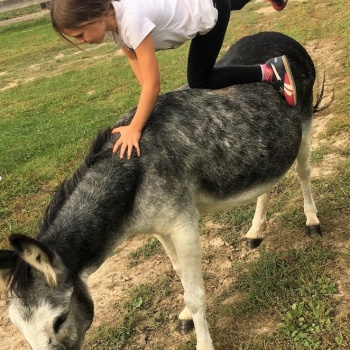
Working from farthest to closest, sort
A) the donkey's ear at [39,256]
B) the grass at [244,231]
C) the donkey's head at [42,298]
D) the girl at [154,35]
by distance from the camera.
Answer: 1. the grass at [244,231]
2. the girl at [154,35]
3. the donkey's head at [42,298]
4. the donkey's ear at [39,256]

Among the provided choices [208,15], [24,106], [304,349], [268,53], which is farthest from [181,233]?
[24,106]

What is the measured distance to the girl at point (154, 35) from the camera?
307cm

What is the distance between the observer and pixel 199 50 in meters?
3.82

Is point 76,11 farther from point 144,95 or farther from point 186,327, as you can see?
point 186,327

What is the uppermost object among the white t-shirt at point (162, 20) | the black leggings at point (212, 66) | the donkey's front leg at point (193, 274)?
the white t-shirt at point (162, 20)

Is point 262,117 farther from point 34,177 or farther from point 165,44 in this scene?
point 34,177

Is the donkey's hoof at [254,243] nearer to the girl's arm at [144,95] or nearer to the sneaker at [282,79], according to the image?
the sneaker at [282,79]

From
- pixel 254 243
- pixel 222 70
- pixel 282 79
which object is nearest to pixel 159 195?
pixel 222 70

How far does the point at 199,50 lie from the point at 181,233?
1619 mm

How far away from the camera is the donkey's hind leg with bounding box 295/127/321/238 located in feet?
14.7

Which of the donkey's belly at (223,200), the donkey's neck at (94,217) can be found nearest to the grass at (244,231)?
the donkey's belly at (223,200)

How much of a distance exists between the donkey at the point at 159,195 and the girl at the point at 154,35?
117 millimetres

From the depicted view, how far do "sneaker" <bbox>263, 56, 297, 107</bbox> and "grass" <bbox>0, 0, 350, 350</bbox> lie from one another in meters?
1.47

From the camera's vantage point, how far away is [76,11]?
2.96m
